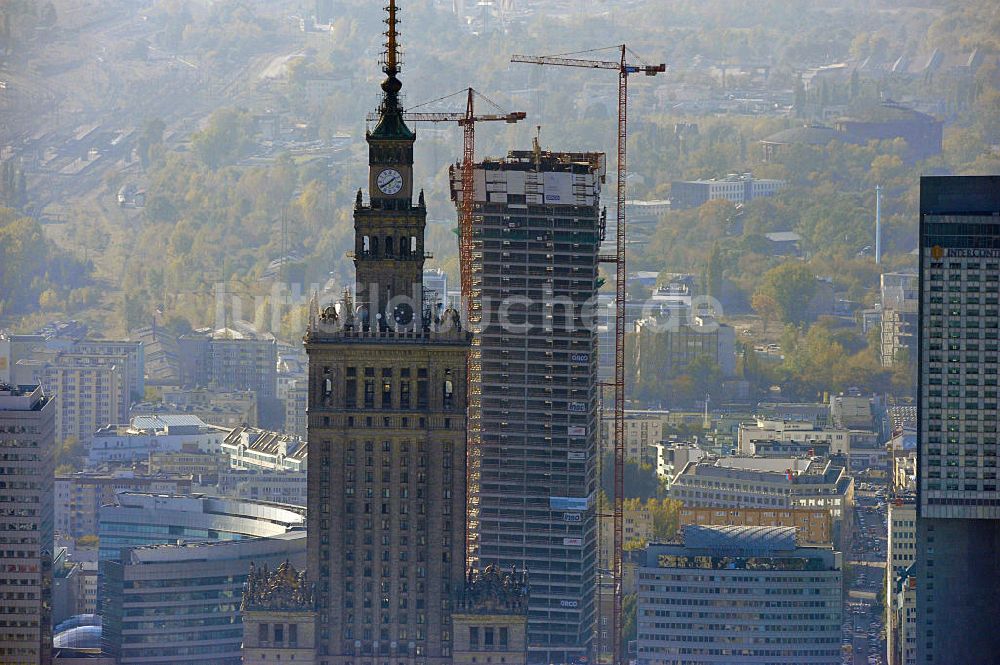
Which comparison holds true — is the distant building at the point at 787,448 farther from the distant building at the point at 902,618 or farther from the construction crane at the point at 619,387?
the distant building at the point at 902,618

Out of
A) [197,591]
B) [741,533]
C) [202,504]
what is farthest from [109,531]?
[741,533]

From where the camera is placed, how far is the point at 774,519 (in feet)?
332

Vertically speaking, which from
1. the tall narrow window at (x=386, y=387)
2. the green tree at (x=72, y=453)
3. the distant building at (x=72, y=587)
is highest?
the tall narrow window at (x=386, y=387)

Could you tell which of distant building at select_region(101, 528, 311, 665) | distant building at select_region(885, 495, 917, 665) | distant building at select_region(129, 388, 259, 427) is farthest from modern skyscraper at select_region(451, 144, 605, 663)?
distant building at select_region(129, 388, 259, 427)

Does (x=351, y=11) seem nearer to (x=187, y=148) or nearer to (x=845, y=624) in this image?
(x=187, y=148)

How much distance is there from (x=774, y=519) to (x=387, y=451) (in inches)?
1406

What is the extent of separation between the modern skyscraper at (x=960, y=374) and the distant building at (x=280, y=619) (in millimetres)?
17306

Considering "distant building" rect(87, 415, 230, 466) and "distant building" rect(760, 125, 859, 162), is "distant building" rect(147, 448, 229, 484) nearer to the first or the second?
"distant building" rect(87, 415, 230, 466)

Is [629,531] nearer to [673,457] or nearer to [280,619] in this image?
[673,457]

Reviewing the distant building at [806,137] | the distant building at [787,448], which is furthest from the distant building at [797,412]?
the distant building at [806,137]

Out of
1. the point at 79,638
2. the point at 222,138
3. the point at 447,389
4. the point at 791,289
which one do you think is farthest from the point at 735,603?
the point at 222,138

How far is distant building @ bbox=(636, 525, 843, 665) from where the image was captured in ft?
277

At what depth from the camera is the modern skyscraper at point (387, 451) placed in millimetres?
67688

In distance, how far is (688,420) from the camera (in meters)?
129
